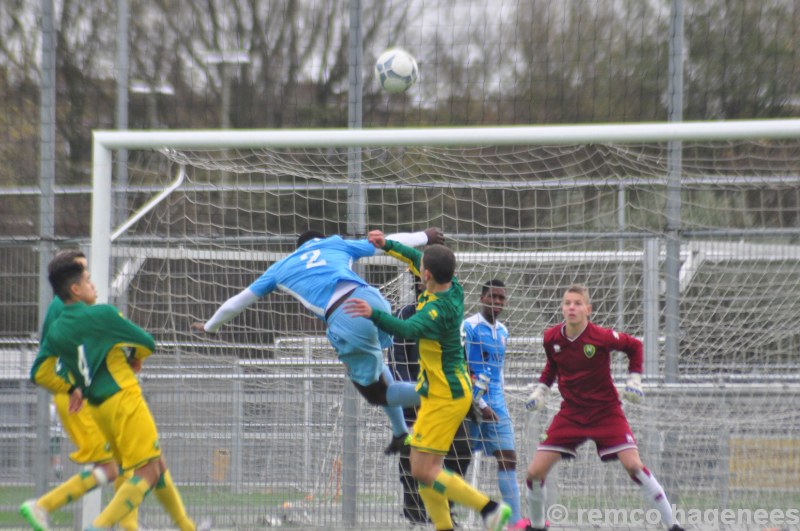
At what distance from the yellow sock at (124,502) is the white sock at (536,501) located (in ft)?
8.26

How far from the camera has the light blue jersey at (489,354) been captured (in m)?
7.14

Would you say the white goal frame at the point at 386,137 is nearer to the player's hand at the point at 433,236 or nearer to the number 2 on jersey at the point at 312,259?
the player's hand at the point at 433,236

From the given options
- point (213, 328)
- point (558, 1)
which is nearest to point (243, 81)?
point (558, 1)

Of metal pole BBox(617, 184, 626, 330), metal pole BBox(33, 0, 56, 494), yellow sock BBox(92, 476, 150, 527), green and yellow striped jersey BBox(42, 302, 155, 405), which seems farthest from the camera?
metal pole BBox(617, 184, 626, 330)

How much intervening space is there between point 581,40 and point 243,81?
3113mm

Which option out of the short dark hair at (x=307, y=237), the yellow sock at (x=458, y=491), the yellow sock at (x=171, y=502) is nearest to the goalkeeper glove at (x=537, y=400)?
the yellow sock at (x=458, y=491)

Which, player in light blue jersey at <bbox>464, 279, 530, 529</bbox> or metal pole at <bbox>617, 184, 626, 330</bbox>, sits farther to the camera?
metal pole at <bbox>617, 184, 626, 330</bbox>

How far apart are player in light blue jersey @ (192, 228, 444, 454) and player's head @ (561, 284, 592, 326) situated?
1132 millimetres

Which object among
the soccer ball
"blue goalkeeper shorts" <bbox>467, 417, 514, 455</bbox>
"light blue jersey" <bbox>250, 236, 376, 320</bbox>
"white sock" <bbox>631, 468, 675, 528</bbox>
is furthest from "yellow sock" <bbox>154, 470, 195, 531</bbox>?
the soccer ball

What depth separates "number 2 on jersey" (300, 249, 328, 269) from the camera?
6316 millimetres

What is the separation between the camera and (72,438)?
6.30 meters

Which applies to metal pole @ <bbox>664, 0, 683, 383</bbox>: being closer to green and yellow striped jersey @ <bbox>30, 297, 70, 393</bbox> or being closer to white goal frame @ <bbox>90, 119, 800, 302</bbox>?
white goal frame @ <bbox>90, 119, 800, 302</bbox>

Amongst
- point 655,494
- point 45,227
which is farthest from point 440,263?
point 45,227

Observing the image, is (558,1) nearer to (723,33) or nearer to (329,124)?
(723,33)
